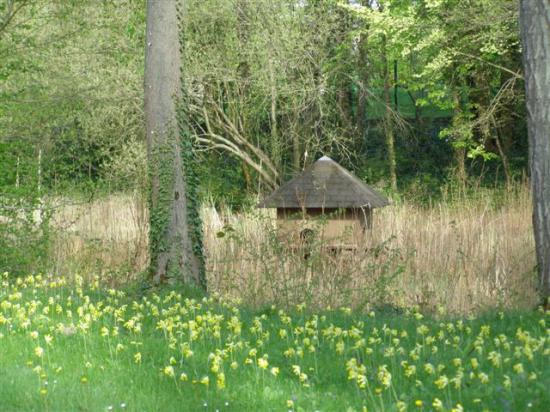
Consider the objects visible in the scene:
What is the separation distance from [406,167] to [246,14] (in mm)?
11233

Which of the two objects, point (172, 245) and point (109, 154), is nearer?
point (172, 245)

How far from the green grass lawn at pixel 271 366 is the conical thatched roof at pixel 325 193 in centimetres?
412

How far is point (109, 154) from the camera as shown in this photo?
20.4 meters

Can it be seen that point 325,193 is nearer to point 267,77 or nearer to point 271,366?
point 271,366

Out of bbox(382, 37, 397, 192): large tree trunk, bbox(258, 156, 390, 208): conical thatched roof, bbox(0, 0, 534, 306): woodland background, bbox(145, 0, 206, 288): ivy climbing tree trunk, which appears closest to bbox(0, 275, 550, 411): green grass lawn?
bbox(145, 0, 206, 288): ivy climbing tree trunk

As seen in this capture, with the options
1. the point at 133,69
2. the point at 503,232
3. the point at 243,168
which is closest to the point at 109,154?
the point at 133,69

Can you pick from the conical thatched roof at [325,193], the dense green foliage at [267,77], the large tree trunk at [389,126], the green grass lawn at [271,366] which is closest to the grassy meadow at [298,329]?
the green grass lawn at [271,366]

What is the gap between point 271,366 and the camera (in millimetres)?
5785

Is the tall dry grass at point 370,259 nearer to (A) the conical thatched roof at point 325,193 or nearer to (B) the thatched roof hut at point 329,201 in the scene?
(B) the thatched roof hut at point 329,201

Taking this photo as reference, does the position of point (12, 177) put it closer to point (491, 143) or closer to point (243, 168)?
point (243, 168)

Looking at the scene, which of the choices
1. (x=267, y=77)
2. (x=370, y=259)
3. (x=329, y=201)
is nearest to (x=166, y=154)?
(x=329, y=201)

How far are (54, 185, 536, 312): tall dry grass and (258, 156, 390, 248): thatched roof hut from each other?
0.30 metres

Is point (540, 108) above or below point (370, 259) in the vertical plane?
above

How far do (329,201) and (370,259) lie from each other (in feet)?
4.82
